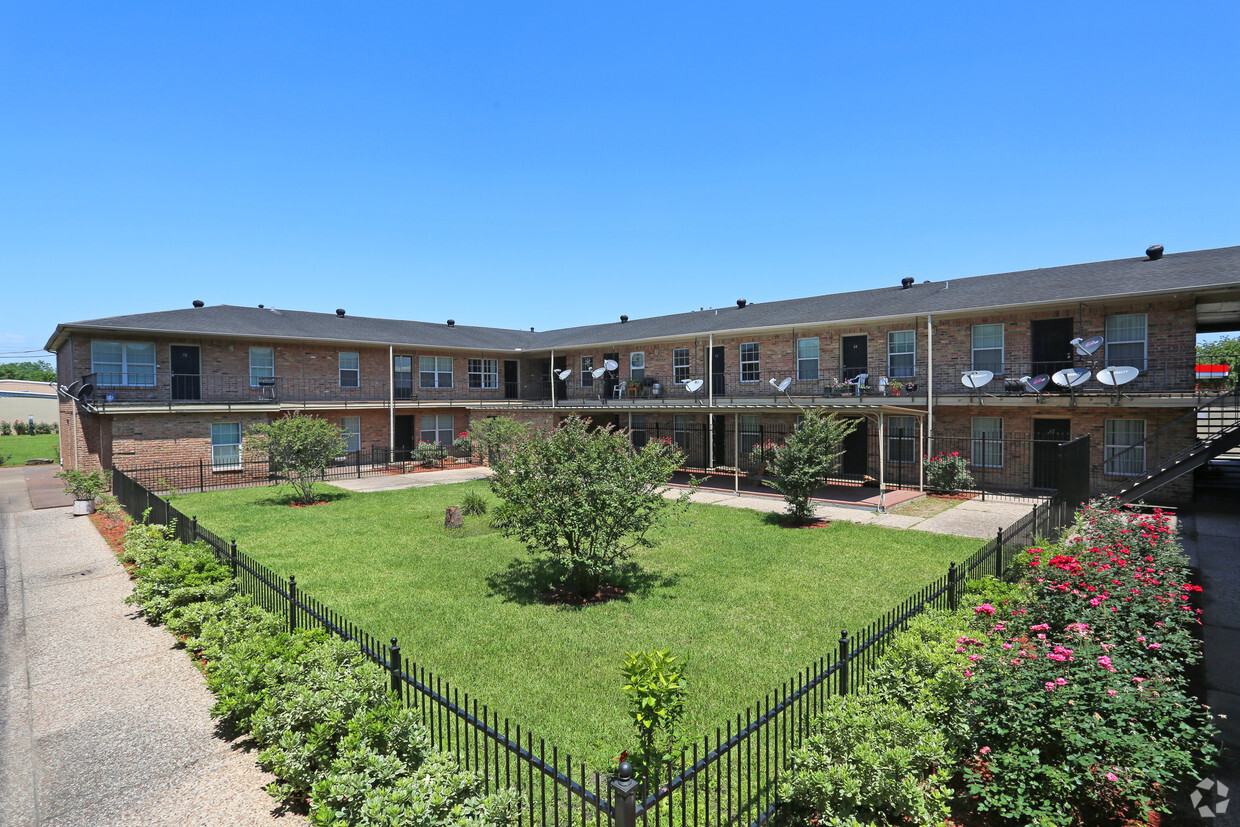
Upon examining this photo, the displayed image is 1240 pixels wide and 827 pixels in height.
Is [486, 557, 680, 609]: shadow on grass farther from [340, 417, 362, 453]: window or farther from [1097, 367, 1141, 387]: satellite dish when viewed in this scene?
[340, 417, 362, 453]: window

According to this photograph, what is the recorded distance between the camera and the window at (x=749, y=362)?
1007 inches

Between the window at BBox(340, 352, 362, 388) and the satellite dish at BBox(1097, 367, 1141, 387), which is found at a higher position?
the window at BBox(340, 352, 362, 388)

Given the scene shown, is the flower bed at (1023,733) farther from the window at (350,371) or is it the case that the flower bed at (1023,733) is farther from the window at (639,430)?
the window at (350,371)

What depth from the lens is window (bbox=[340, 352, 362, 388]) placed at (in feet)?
92.2

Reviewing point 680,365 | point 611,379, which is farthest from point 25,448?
point 680,365

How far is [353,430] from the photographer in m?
28.1

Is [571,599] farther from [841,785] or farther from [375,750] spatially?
[841,785]

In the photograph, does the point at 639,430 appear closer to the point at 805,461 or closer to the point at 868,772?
the point at 805,461

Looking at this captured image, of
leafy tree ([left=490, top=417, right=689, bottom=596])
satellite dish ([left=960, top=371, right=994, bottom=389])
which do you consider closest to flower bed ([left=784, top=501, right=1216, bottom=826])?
leafy tree ([left=490, top=417, right=689, bottom=596])

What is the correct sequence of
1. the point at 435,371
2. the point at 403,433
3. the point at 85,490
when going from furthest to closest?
the point at 435,371
the point at 403,433
the point at 85,490

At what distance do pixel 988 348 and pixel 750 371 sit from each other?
356 inches

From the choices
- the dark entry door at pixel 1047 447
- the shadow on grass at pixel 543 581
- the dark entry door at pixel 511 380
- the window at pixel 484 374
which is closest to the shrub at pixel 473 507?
the shadow on grass at pixel 543 581

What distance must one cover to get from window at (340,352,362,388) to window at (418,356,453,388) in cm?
327

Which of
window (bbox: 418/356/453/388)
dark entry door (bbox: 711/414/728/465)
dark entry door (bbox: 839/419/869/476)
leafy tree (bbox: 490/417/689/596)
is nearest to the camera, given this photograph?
leafy tree (bbox: 490/417/689/596)
